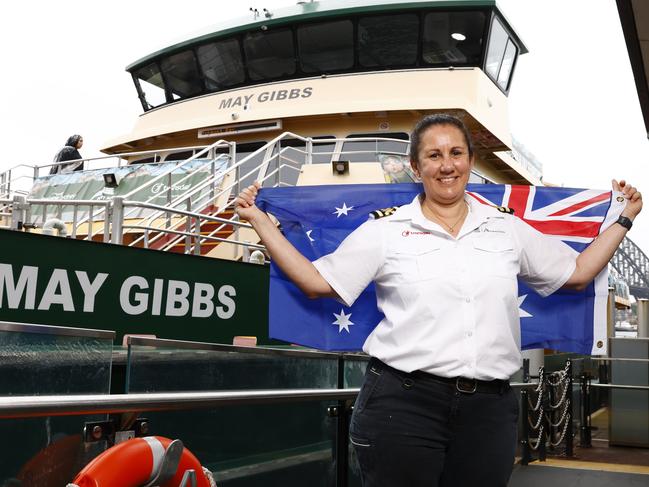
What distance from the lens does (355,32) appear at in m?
13.0

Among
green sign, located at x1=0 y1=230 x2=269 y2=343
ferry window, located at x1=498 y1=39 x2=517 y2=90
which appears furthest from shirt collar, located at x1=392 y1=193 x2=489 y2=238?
ferry window, located at x1=498 y1=39 x2=517 y2=90

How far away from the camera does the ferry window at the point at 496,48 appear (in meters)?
13.2

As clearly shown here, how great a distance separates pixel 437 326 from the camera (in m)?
2.22

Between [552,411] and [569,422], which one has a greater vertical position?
[552,411]

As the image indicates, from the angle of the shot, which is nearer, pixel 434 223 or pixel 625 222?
pixel 434 223

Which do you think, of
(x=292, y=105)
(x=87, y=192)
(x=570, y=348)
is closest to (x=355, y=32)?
(x=292, y=105)

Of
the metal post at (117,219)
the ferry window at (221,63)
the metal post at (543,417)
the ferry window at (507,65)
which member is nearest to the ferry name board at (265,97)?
the ferry window at (221,63)

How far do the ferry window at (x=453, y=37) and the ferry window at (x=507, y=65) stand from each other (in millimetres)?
1234

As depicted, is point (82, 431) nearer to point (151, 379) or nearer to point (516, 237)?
point (151, 379)

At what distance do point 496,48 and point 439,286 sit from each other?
40.2 feet

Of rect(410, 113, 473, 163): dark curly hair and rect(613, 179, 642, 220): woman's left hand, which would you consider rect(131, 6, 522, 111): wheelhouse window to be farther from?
rect(410, 113, 473, 163): dark curly hair

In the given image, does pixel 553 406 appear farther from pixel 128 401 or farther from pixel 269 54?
pixel 269 54

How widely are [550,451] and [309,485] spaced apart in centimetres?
626

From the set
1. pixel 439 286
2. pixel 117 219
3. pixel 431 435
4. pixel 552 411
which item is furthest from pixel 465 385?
pixel 552 411
